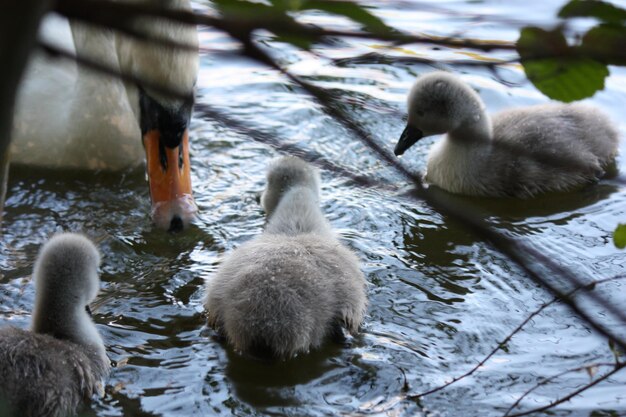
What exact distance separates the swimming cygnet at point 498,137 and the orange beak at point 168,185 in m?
1.56

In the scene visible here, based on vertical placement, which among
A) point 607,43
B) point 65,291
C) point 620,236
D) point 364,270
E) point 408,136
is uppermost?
point 607,43

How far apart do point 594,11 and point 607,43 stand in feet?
0.14

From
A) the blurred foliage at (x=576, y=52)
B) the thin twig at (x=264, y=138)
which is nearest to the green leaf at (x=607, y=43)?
the blurred foliage at (x=576, y=52)

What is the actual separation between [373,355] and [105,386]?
1099 millimetres

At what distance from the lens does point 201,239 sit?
5.02m

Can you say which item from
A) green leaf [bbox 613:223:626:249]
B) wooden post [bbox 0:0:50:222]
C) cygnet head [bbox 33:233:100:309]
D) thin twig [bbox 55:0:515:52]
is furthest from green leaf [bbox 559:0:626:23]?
cygnet head [bbox 33:233:100:309]

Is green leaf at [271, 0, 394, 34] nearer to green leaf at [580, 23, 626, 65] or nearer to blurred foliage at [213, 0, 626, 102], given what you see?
blurred foliage at [213, 0, 626, 102]

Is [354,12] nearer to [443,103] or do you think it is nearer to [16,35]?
[16,35]

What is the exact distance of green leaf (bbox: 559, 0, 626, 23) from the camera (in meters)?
1.12

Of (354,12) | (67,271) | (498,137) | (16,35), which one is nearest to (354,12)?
(354,12)

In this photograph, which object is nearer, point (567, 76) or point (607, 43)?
point (607, 43)

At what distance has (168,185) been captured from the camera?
192 inches

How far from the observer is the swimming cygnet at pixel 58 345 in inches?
126

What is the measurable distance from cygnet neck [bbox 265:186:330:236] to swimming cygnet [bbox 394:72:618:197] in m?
1.22
